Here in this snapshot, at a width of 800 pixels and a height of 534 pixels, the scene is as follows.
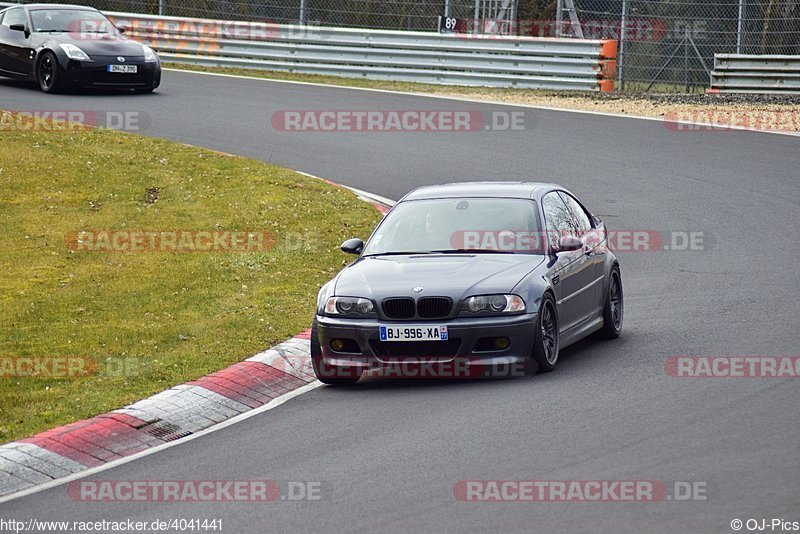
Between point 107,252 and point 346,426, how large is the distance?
6246mm

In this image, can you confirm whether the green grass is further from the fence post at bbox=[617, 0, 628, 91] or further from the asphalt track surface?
the fence post at bbox=[617, 0, 628, 91]

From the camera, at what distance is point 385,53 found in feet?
96.1

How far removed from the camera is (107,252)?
14.3 meters

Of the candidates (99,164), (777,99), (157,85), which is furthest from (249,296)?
(777,99)

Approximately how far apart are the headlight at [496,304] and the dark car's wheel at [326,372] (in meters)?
1.02

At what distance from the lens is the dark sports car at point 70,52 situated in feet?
80.6

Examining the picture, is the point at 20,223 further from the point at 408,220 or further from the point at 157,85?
the point at 157,85

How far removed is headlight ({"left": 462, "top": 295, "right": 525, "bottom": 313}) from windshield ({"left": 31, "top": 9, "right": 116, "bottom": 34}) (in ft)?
57.9
